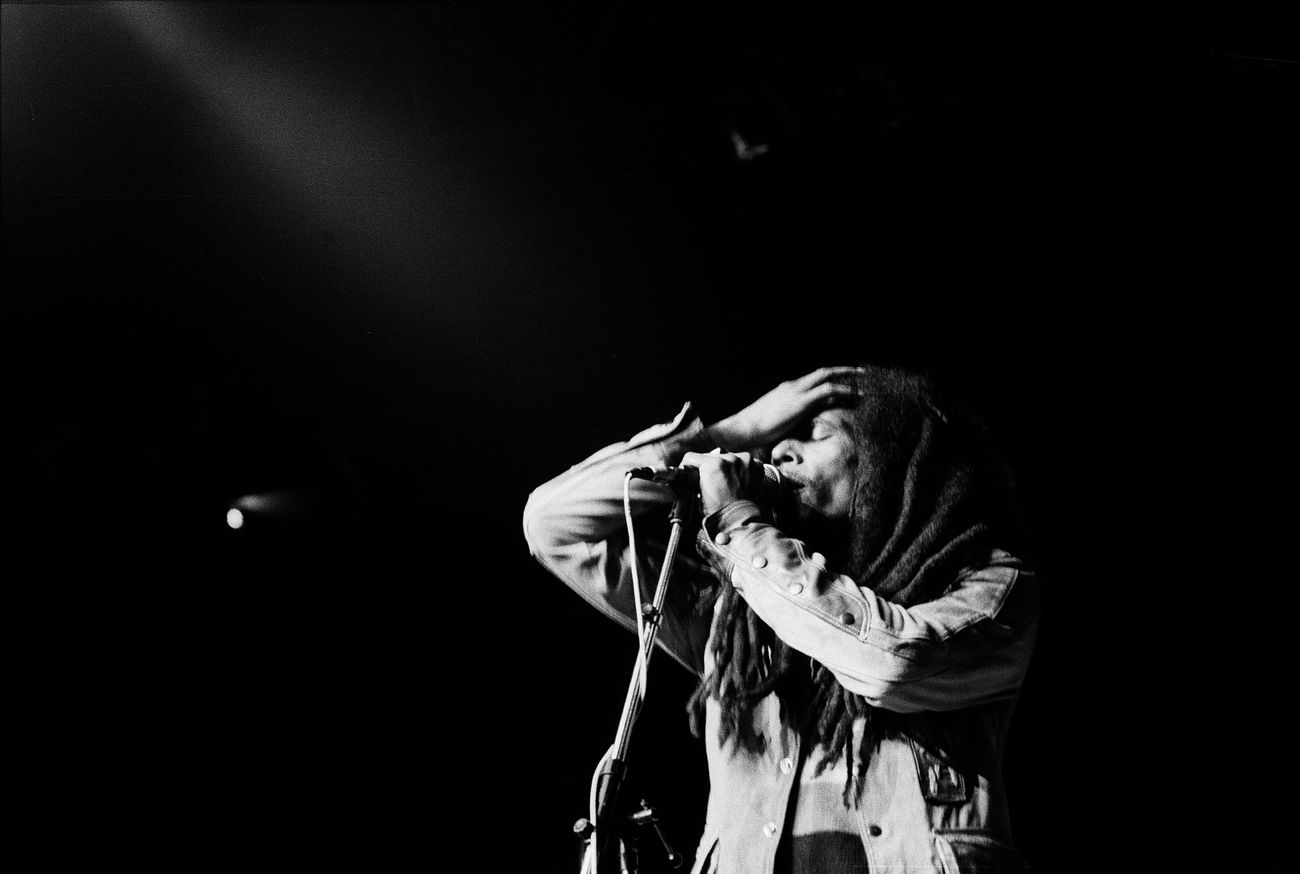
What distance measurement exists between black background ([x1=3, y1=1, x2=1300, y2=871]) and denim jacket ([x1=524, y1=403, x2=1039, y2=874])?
170 millimetres

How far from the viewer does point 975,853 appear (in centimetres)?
153

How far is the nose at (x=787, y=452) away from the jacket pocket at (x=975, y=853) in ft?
2.20

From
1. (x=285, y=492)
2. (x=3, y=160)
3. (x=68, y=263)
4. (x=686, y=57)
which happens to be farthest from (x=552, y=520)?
(x=3, y=160)

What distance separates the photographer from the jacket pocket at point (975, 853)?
4.97 feet

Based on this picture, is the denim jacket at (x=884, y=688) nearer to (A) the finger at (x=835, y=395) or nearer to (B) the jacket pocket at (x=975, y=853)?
(B) the jacket pocket at (x=975, y=853)

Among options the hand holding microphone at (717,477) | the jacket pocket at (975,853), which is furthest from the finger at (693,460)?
the jacket pocket at (975,853)

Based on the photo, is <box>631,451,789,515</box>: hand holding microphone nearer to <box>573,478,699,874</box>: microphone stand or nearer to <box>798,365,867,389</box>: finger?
<box>573,478,699,874</box>: microphone stand

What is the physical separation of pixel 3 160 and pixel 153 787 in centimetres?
151

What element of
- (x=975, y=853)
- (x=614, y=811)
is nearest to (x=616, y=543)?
(x=614, y=811)

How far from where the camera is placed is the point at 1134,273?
1.83 meters

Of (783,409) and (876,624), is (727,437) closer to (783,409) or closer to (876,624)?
(783,409)

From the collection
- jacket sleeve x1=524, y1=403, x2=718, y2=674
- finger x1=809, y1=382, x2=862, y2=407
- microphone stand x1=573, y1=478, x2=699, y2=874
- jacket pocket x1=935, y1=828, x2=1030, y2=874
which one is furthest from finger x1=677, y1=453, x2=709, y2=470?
jacket pocket x1=935, y1=828, x2=1030, y2=874

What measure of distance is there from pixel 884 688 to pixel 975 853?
0.28 metres

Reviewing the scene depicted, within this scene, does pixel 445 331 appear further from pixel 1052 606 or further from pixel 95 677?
pixel 1052 606
